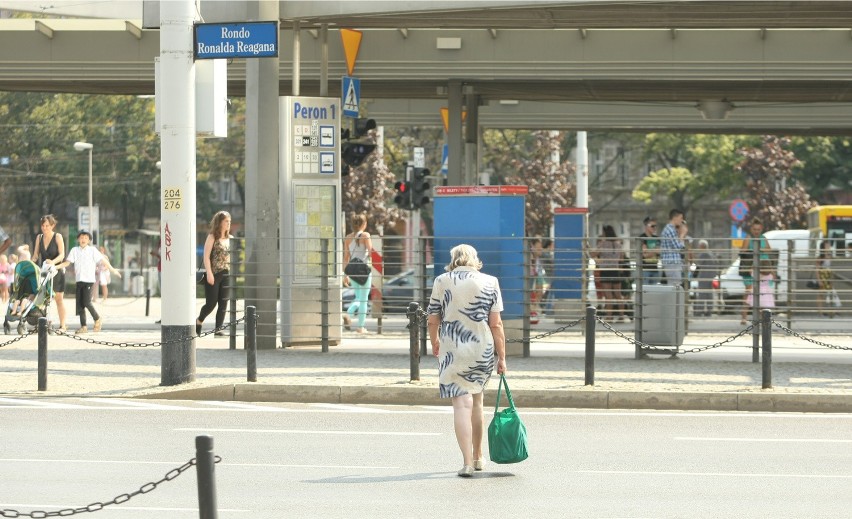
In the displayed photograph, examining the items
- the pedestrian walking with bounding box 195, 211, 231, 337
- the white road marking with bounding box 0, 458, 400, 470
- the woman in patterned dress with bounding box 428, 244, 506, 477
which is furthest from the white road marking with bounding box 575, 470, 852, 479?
the pedestrian walking with bounding box 195, 211, 231, 337

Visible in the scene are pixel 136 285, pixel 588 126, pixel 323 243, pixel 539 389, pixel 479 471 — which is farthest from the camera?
pixel 136 285

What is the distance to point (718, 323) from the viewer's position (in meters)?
28.4

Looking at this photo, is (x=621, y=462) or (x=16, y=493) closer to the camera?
(x=16, y=493)

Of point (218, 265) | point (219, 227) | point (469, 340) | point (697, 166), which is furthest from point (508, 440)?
point (697, 166)

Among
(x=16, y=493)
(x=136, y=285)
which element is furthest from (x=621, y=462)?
(x=136, y=285)

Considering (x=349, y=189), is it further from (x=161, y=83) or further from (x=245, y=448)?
(x=245, y=448)

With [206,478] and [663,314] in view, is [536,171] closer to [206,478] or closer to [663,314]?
[663,314]

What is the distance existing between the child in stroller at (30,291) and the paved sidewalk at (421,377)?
203 cm

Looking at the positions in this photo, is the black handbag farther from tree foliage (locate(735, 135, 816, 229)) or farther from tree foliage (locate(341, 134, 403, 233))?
tree foliage (locate(735, 135, 816, 229))

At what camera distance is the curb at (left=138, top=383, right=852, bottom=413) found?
48.6 feet

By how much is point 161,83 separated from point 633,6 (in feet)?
20.5

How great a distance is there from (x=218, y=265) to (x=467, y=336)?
11961mm

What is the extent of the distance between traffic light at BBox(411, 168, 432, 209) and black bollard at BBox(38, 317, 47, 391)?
1803cm

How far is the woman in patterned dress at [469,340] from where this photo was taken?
10.5 m
